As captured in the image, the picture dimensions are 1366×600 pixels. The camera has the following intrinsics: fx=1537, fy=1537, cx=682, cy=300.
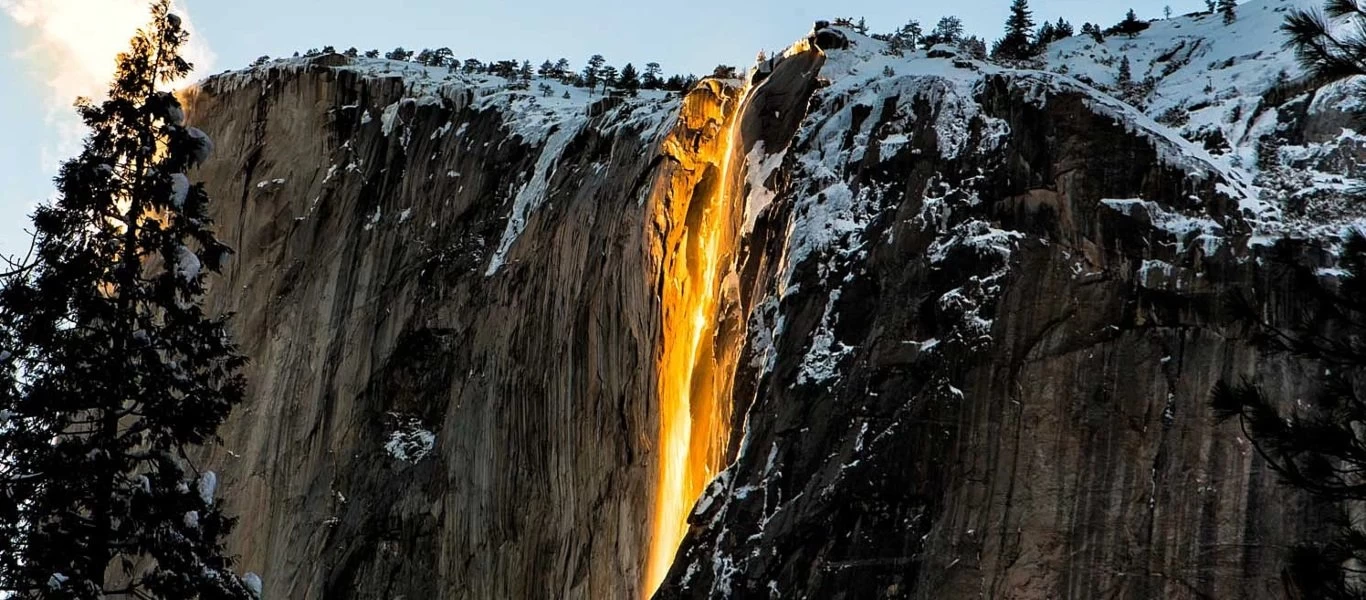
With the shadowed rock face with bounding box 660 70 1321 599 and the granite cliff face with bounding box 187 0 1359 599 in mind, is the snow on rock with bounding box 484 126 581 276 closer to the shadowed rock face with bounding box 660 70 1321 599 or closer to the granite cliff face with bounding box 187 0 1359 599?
the granite cliff face with bounding box 187 0 1359 599

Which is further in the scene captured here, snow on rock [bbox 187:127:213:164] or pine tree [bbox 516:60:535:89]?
pine tree [bbox 516:60:535:89]

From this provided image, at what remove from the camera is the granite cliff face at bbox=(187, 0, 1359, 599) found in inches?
806

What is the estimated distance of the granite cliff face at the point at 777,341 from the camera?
20.5 metres

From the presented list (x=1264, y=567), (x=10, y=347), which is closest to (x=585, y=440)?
(x=1264, y=567)

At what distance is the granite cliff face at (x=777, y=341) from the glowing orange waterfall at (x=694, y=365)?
0.10 metres

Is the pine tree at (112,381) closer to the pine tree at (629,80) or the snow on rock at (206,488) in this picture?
the snow on rock at (206,488)

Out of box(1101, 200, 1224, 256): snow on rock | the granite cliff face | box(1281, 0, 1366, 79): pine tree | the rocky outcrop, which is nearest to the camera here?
box(1281, 0, 1366, 79): pine tree

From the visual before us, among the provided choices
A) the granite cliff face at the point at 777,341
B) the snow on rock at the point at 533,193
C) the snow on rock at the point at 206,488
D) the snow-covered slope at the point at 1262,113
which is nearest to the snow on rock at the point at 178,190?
the snow on rock at the point at 206,488

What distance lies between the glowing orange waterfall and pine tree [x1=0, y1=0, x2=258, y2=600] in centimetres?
1105

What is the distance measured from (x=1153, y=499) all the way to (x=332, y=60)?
1111 inches

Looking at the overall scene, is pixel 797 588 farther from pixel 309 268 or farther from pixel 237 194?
pixel 237 194

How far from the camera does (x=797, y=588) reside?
2055 centimetres

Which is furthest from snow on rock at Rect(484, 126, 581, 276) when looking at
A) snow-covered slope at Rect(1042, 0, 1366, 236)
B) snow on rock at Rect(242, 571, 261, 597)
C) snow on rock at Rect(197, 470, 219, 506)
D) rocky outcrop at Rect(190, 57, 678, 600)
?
snow on rock at Rect(242, 571, 261, 597)

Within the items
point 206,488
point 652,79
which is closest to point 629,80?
point 652,79
